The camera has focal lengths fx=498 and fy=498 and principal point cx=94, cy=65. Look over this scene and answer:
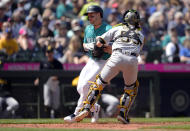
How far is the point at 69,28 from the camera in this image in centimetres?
1541

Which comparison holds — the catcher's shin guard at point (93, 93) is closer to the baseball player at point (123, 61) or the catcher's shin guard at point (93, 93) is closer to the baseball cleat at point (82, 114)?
the baseball player at point (123, 61)

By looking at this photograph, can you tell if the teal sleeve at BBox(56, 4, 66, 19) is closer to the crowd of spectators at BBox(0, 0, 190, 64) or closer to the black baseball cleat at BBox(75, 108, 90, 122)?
the crowd of spectators at BBox(0, 0, 190, 64)

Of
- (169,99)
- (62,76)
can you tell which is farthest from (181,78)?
(62,76)

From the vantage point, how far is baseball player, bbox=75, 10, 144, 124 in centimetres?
774

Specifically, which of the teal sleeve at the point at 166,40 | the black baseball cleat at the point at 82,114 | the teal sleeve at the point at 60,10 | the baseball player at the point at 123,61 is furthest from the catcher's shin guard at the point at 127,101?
the teal sleeve at the point at 60,10

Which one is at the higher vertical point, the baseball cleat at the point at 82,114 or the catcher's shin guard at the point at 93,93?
the catcher's shin guard at the point at 93,93

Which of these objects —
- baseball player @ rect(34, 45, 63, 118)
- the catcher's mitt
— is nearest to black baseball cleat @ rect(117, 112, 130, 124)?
the catcher's mitt

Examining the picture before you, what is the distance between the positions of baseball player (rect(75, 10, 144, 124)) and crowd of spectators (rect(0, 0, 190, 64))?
13.5 ft

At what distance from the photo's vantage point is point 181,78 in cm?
1393

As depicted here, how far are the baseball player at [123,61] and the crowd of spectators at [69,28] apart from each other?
4122mm

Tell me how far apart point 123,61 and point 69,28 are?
789 centimetres

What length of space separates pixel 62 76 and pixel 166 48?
341cm

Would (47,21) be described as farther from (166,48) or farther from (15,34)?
(166,48)

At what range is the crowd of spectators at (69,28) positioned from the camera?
1328 centimetres
